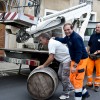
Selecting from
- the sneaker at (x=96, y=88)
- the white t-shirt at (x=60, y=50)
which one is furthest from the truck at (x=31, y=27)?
the white t-shirt at (x=60, y=50)

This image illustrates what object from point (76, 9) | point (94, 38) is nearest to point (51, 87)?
point (94, 38)

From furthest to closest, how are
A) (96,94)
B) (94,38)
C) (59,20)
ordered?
(59,20) < (94,38) < (96,94)

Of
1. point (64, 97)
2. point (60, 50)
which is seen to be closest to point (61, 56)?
point (60, 50)

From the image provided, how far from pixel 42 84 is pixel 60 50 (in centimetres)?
81

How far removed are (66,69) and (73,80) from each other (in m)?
0.47

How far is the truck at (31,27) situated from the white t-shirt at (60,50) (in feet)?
5.88

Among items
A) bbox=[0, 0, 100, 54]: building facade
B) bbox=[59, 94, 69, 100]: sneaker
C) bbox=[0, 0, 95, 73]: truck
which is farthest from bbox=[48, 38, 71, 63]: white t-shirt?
bbox=[0, 0, 100, 54]: building facade

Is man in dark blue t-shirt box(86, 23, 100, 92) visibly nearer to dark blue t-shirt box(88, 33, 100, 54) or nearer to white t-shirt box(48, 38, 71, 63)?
dark blue t-shirt box(88, 33, 100, 54)

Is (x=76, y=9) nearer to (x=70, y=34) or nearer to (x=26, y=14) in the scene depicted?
(x=26, y=14)

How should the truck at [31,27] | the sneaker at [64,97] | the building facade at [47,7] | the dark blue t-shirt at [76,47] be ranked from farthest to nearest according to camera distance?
the building facade at [47,7] < the truck at [31,27] < the sneaker at [64,97] < the dark blue t-shirt at [76,47]

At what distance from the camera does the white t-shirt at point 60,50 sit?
635 centimetres

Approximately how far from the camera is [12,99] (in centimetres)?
669

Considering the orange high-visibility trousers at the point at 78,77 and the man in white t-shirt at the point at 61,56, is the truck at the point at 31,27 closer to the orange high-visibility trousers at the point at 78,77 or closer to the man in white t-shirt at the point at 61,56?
the man in white t-shirt at the point at 61,56

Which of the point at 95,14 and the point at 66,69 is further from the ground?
the point at 95,14
